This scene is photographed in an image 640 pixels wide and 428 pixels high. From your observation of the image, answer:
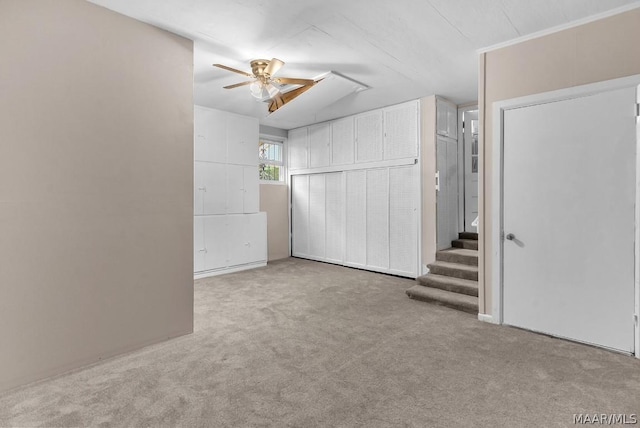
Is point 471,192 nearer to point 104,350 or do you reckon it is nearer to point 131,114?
point 131,114

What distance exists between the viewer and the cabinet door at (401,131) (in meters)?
4.96

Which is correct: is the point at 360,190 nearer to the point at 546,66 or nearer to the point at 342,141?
the point at 342,141

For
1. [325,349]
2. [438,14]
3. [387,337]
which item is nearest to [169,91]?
[438,14]

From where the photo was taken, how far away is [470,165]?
17.2 ft

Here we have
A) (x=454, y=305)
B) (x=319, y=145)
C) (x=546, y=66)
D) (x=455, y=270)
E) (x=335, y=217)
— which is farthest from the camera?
(x=319, y=145)

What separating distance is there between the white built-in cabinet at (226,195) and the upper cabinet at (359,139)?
1057 millimetres

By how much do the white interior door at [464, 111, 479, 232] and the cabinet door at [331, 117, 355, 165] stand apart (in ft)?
5.99

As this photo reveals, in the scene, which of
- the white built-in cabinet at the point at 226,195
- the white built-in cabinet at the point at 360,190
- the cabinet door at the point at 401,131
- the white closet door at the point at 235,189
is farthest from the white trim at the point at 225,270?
the cabinet door at the point at 401,131

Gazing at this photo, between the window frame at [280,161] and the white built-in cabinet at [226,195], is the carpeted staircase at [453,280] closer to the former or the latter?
the white built-in cabinet at [226,195]

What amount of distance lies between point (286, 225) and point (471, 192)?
11.7 ft

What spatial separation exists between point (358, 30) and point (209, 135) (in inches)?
128

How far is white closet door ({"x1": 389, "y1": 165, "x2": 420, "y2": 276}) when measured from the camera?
500cm

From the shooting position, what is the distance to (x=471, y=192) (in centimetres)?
522

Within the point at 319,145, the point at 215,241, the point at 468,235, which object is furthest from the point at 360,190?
the point at 215,241
